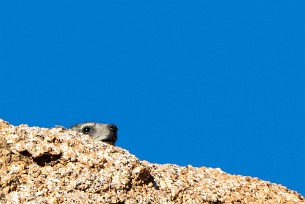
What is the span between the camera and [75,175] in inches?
443

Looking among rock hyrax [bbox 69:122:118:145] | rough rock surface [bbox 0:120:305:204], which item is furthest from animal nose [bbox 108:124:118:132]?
rough rock surface [bbox 0:120:305:204]

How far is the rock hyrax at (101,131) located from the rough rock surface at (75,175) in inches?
122

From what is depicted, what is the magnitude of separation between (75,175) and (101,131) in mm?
4759

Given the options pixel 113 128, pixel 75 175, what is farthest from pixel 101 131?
pixel 75 175

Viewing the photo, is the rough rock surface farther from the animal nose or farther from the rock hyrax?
the animal nose

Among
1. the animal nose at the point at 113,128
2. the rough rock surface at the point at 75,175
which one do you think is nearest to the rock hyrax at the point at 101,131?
the animal nose at the point at 113,128

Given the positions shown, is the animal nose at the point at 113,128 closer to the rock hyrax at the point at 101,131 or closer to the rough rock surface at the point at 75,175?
the rock hyrax at the point at 101,131

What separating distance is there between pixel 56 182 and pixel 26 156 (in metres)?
0.68

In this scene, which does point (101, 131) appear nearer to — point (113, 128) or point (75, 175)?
point (113, 128)

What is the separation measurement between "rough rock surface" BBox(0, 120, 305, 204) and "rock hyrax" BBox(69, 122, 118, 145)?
3101mm

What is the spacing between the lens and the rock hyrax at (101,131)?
15.7 m

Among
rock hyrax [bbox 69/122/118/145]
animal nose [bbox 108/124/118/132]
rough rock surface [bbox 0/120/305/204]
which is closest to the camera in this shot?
rough rock surface [bbox 0/120/305/204]

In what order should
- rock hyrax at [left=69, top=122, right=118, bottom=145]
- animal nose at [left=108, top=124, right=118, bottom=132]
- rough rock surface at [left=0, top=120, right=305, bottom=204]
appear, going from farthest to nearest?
animal nose at [left=108, top=124, right=118, bottom=132] → rock hyrax at [left=69, top=122, right=118, bottom=145] → rough rock surface at [left=0, top=120, right=305, bottom=204]

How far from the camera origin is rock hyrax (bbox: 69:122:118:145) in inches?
619
